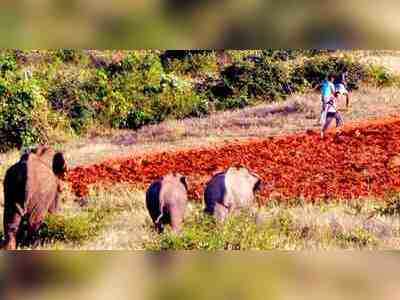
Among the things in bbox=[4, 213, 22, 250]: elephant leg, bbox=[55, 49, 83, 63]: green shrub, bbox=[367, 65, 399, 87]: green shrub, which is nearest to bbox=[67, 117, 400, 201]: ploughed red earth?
bbox=[367, 65, 399, 87]: green shrub

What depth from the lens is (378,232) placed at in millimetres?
4562

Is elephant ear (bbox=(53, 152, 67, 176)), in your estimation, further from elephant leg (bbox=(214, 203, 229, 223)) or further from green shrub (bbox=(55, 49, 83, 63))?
elephant leg (bbox=(214, 203, 229, 223))

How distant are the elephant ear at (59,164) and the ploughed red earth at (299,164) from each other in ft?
0.14

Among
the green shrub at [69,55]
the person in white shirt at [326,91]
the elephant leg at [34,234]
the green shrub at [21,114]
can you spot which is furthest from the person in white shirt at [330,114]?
the elephant leg at [34,234]

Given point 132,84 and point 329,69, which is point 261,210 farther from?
point 132,84

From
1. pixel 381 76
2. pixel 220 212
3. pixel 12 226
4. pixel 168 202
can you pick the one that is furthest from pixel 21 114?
pixel 381 76

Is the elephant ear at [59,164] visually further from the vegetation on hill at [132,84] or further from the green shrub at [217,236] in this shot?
the green shrub at [217,236]

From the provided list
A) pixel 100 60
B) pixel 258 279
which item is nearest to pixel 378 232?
pixel 258 279

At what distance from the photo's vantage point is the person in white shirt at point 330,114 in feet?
15.3

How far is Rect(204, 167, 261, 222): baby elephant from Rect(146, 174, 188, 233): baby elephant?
0.11 metres

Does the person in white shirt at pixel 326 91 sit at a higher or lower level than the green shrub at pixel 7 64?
lower

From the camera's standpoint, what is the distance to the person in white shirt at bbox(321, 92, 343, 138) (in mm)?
4652

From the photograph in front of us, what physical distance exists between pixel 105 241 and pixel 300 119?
3.33 feet

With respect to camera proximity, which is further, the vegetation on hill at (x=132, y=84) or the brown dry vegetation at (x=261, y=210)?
the vegetation on hill at (x=132, y=84)
